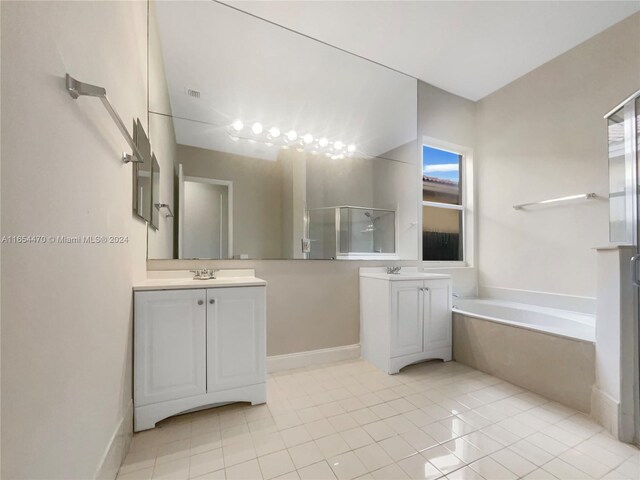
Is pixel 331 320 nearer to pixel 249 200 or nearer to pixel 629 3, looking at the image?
pixel 249 200

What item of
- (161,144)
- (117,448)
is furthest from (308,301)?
(161,144)

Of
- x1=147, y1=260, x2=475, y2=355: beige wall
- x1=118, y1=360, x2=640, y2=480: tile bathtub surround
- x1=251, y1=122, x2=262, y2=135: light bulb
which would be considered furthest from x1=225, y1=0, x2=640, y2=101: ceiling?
x1=118, y1=360, x2=640, y2=480: tile bathtub surround

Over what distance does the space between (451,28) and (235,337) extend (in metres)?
3.04

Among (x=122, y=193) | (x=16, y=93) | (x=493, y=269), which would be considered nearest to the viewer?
(x=16, y=93)

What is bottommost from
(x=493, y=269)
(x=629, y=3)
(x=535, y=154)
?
(x=493, y=269)

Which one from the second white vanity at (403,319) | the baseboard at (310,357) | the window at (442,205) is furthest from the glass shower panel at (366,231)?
the baseboard at (310,357)

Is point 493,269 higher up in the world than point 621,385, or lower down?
higher up

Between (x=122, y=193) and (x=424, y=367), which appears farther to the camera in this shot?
(x=424, y=367)

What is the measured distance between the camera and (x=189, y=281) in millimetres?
1671

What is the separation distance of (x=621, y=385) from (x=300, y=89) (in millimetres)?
3007

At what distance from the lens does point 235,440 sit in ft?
4.43

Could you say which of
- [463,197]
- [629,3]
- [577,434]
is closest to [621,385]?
[577,434]

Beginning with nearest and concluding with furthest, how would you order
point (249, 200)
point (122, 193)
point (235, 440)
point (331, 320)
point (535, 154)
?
point (122, 193) → point (235, 440) → point (249, 200) → point (331, 320) → point (535, 154)

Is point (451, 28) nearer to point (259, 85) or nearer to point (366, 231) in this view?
point (259, 85)
